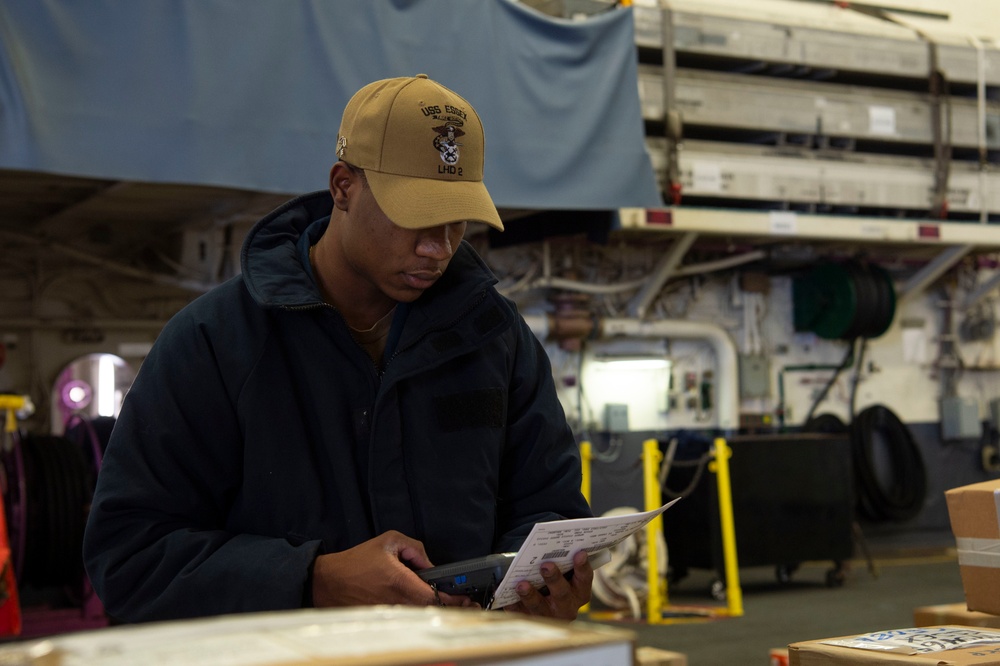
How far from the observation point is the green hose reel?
280 inches

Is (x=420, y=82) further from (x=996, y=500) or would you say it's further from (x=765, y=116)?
(x=765, y=116)

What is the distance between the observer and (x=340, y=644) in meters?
0.71

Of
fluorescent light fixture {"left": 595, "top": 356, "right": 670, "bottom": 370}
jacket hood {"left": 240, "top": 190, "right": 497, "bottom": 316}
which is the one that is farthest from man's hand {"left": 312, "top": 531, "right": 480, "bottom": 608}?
fluorescent light fixture {"left": 595, "top": 356, "right": 670, "bottom": 370}

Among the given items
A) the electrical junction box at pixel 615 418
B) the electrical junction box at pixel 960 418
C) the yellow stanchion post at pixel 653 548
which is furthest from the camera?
the electrical junction box at pixel 960 418

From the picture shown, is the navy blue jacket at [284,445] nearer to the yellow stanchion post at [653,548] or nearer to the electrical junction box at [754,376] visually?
the yellow stanchion post at [653,548]

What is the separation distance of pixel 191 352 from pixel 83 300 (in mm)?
4507

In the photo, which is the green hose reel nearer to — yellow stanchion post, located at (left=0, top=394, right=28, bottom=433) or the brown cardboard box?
the brown cardboard box

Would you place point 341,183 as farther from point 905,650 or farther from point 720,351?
point 720,351

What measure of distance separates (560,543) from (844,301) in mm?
6162

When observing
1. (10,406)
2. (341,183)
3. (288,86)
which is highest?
(288,86)

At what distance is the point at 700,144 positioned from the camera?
629 cm

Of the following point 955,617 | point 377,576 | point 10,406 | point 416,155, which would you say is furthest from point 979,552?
point 10,406

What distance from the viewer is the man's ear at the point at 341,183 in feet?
5.37

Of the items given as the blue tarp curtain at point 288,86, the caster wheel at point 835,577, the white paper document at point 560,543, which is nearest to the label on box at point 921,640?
the white paper document at point 560,543
